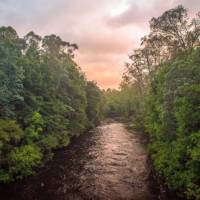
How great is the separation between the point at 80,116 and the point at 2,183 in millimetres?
27751

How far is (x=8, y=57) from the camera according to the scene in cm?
2748

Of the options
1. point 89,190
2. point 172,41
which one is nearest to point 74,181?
point 89,190

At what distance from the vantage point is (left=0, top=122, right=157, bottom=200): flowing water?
17.9m

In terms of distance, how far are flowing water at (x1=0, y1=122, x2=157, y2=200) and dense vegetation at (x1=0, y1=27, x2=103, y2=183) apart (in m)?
1.75

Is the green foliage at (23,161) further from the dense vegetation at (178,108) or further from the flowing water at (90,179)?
the dense vegetation at (178,108)

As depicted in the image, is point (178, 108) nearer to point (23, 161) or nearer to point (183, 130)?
point (183, 130)

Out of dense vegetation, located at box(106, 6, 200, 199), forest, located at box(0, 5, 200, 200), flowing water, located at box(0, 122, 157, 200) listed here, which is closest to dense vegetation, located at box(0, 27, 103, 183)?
forest, located at box(0, 5, 200, 200)

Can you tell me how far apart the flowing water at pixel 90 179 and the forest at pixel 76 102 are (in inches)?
53.7

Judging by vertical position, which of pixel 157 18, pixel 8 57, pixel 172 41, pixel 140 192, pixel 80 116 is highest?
pixel 157 18

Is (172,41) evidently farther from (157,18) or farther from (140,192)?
(140,192)

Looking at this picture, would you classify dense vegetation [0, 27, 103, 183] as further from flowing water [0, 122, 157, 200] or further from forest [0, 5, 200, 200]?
flowing water [0, 122, 157, 200]

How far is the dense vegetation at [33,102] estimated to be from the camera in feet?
74.8

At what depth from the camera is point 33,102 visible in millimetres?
31344

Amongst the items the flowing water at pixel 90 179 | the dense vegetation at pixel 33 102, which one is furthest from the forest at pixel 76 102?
the flowing water at pixel 90 179
